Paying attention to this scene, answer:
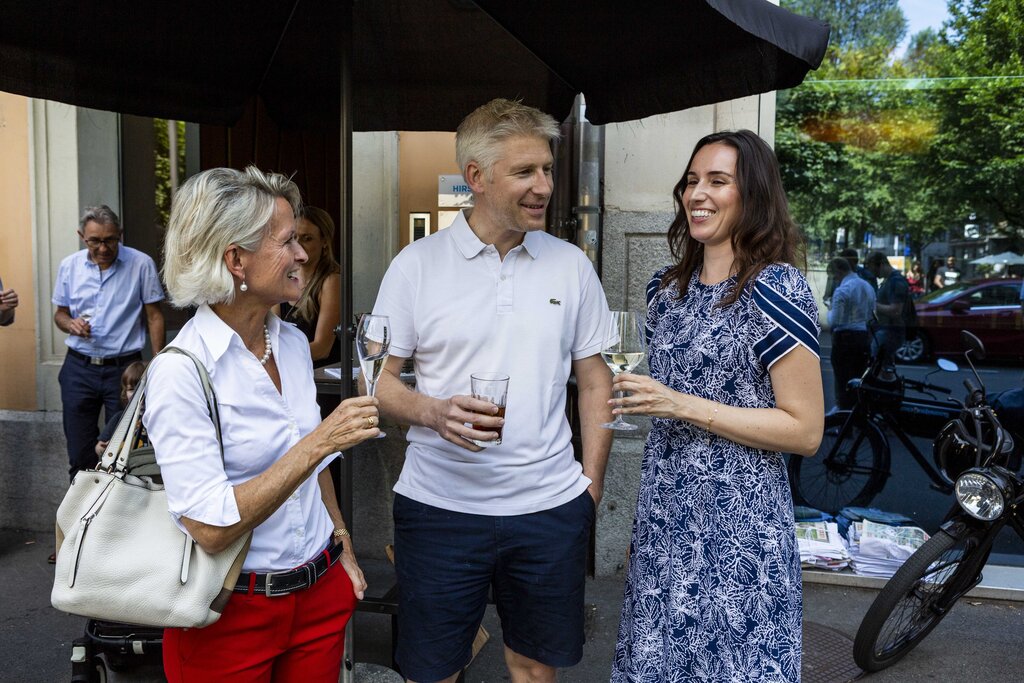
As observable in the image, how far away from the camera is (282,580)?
6.57 ft

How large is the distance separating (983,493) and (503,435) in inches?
93.9

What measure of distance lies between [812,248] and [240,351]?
4258 mm

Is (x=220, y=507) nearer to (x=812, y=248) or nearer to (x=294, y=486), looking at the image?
(x=294, y=486)

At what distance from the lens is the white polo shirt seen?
7.93 ft

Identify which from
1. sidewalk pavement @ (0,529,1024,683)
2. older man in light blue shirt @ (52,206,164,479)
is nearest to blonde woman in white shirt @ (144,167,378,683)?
sidewalk pavement @ (0,529,1024,683)

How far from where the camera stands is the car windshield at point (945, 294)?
17.2ft

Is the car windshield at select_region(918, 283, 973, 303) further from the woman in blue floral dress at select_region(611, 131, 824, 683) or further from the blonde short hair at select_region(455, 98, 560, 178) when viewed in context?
the blonde short hair at select_region(455, 98, 560, 178)

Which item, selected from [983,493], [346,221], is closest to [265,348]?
[346,221]

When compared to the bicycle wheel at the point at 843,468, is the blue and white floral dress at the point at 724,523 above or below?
above

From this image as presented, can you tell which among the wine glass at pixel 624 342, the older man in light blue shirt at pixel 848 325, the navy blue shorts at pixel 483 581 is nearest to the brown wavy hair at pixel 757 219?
the wine glass at pixel 624 342

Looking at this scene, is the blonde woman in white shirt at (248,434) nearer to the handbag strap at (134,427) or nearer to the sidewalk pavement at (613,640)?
the handbag strap at (134,427)

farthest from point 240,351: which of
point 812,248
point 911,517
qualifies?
point 911,517

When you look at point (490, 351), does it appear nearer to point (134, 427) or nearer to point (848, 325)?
point (134, 427)

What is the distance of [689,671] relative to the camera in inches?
88.1
